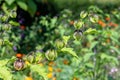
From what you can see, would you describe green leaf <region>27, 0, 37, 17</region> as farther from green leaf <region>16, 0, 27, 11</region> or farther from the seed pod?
the seed pod

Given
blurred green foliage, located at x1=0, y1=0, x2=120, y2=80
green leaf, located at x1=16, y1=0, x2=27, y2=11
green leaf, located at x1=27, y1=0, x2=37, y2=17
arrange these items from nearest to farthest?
blurred green foliage, located at x1=0, y1=0, x2=120, y2=80 < green leaf, located at x1=16, y1=0, x2=27, y2=11 < green leaf, located at x1=27, y1=0, x2=37, y2=17

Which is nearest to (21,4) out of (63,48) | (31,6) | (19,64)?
(31,6)

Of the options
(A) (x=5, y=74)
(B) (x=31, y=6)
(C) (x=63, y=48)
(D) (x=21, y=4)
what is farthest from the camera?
(B) (x=31, y=6)

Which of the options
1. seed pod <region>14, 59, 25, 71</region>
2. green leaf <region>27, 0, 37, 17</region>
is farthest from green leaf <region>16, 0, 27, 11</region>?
seed pod <region>14, 59, 25, 71</region>

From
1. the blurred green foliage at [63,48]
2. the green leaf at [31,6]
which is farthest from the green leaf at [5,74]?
the green leaf at [31,6]

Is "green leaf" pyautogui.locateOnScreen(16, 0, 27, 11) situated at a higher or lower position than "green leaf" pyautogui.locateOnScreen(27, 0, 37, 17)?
lower

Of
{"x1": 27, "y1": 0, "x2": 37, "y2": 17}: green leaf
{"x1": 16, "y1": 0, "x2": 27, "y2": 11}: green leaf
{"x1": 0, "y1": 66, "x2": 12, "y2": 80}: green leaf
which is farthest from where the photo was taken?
{"x1": 27, "y1": 0, "x2": 37, "y2": 17}: green leaf

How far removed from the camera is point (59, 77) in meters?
4.70

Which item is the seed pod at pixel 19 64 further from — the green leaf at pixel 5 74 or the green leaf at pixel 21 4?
the green leaf at pixel 21 4

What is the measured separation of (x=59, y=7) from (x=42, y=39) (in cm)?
231

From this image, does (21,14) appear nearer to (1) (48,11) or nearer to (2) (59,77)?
(1) (48,11)

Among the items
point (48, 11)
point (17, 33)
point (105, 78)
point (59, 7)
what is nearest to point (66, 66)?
point (105, 78)

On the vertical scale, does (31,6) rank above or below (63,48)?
above

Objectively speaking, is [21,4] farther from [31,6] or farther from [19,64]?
[19,64]
